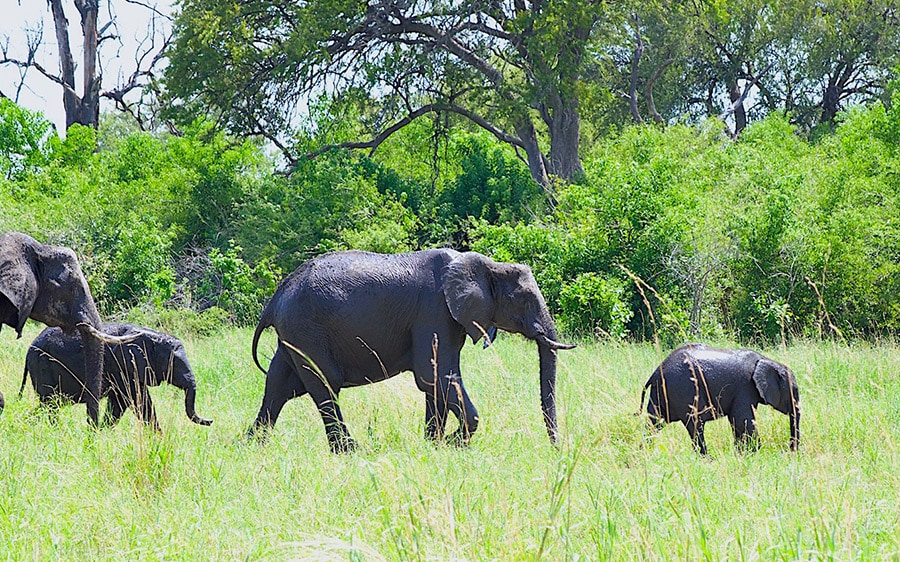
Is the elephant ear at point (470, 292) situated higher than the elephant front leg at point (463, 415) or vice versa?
the elephant ear at point (470, 292)

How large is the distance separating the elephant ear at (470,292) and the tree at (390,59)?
1374 centimetres

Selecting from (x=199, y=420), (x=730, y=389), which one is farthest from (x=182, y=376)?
(x=730, y=389)

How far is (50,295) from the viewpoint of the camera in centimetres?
794

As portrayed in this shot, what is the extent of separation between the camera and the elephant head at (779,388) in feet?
26.6

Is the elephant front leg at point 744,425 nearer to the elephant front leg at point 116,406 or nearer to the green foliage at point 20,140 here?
the elephant front leg at point 116,406

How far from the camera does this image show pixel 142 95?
32.4 metres

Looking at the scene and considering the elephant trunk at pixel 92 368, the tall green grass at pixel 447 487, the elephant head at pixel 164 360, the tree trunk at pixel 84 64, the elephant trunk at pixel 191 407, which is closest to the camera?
the tall green grass at pixel 447 487

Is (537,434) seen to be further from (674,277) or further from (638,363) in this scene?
(674,277)

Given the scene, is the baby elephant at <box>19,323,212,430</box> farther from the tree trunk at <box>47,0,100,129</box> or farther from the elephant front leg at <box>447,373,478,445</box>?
the tree trunk at <box>47,0,100,129</box>

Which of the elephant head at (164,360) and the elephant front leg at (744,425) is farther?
the elephant head at (164,360)

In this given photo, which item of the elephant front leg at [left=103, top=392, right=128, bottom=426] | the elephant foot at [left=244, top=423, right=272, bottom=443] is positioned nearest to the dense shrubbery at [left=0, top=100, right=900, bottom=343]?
the elephant foot at [left=244, top=423, right=272, bottom=443]

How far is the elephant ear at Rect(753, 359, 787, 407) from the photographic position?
26.6 feet

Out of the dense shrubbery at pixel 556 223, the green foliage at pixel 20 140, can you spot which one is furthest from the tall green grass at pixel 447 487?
the green foliage at pixel 20 140

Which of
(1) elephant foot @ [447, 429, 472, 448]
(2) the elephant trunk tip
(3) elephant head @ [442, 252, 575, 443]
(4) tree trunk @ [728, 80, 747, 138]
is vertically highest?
(4) tree trunk @ [728, 80, 747, 138]
